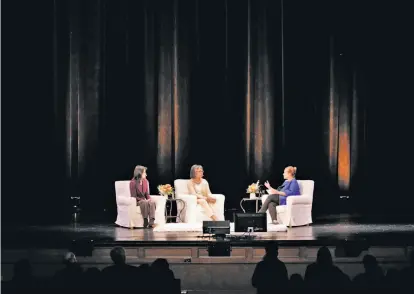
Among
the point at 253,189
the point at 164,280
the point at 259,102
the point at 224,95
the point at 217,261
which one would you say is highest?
the point at 224,95

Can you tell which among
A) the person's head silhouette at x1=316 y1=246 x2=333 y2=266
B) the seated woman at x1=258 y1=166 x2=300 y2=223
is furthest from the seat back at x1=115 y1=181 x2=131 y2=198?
the person's head silhouette at x1=316 y1=246 x2=333 y2=266

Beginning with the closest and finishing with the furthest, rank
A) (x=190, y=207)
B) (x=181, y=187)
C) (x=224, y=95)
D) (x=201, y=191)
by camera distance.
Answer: (x=190, y=207) < (x=201, y=191) < (x=181, y=187) < (x=224, y=95)

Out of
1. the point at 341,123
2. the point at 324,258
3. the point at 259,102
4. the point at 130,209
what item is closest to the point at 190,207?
the point at 130,209

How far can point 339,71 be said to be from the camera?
1260 centimetres

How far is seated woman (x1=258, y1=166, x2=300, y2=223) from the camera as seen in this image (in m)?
10.9

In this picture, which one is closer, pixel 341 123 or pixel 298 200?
pixel 298 200

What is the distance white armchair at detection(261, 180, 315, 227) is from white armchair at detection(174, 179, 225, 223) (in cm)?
63

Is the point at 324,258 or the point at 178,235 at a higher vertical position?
the point at 324,258

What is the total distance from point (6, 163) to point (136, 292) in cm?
600

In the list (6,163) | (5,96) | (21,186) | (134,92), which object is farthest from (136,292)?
(134,92)

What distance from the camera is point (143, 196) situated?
1098 centimetres

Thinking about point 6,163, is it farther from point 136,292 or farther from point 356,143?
point 136,292

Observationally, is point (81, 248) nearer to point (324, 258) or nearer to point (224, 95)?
point (324, 258)

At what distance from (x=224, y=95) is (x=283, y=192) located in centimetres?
222
